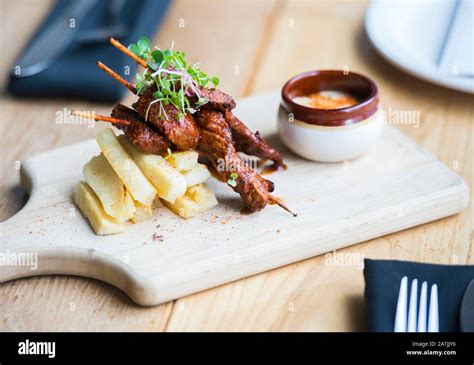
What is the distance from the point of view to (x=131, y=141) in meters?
2.96

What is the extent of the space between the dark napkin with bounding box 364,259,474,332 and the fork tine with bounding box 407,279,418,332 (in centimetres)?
2

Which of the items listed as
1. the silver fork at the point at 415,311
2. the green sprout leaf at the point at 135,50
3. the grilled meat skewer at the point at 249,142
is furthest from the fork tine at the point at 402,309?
the green sprout leaf at the point at 135,50

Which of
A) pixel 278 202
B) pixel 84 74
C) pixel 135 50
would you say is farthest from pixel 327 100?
pixel 84 74

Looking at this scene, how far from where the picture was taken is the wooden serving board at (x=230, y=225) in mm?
2758

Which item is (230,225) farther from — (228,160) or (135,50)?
(135,50)

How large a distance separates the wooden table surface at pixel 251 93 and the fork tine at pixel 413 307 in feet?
0.59

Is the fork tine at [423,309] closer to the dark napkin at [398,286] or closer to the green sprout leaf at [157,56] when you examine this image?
the dark napkin at [398,286]

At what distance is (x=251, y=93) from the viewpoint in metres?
4.21

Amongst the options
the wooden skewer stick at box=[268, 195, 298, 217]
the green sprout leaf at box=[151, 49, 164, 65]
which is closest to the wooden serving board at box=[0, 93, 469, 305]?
the wooden skewer stick at box=[268, 195, 298, 217]

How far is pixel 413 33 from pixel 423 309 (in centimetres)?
232

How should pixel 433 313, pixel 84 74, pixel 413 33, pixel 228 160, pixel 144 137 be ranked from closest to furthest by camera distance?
pixel 433 313 < pixel 144 137 < pixel 228 160 < pixel 84 74 < pixel 413 33
